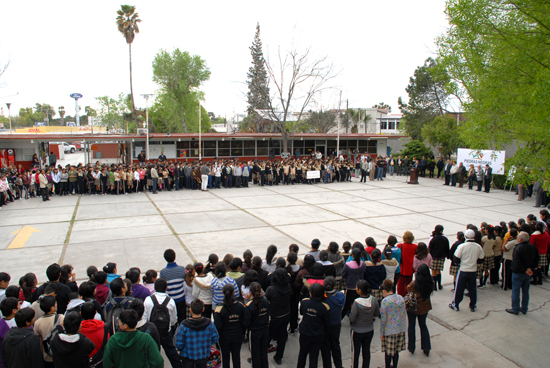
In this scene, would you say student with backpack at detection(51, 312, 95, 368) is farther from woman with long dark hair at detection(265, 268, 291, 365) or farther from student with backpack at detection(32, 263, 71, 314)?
woman with long dark hair at detection(265, 268, 291, 365)

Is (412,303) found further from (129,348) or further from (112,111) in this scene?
(112,111)

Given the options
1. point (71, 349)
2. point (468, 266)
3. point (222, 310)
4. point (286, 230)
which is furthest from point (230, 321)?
point (286, 230)

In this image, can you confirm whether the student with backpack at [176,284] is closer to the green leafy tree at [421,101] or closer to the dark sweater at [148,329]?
the dark sweater at [148,329]

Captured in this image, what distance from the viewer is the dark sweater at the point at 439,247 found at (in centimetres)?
761

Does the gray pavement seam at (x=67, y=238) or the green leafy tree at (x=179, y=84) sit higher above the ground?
the green leafy tree at (x=179, y=84)

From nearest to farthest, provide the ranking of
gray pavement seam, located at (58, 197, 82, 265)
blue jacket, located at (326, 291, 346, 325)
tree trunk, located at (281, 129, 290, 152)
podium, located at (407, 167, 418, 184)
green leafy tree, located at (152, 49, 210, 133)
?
blue jacket, located at (326, 291, 346, 325), gray pavement seam, located at (58, 197, 82, 265), podium, located at (407, 167, 418, 184), tree trunk, located at (281, 129, 290, 152), green leafy tree, located at (152, 49, 210, 133)

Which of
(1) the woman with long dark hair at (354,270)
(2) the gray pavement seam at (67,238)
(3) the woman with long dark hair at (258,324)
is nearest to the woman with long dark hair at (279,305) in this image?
(3) the woman with long dark hair at (258,324)

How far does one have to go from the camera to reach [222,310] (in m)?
4.58

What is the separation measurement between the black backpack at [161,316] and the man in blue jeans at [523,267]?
241 inches

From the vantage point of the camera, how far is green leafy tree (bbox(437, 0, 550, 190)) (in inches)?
225

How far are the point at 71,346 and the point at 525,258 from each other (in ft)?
23.5

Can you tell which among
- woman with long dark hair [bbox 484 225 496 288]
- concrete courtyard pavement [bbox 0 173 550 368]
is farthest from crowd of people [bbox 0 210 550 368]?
woman with long dark hair [bbox 484 225 496 288]

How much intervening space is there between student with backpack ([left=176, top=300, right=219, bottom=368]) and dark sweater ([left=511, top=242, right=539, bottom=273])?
567cm

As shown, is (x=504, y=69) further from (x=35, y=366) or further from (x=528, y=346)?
(x=35, y=366)
